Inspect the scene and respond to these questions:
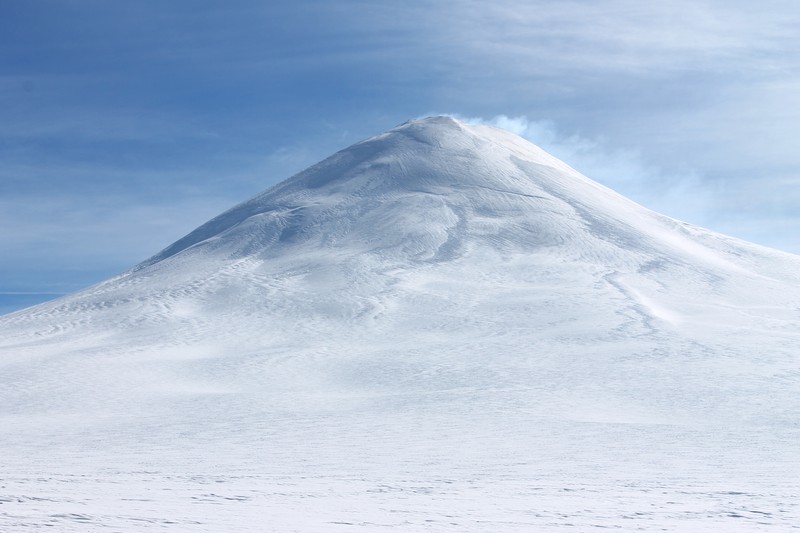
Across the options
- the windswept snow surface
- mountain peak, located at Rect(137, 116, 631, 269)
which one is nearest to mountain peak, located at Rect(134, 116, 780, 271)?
mountain peak, located at Rect(137, 116, 631, 269)

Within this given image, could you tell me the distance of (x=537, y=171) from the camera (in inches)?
2318

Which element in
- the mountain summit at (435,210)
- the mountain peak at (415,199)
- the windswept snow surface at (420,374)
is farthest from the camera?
the mountain peak at (415,199)

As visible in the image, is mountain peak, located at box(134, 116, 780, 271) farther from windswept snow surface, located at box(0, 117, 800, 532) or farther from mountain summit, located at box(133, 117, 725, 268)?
windswept snow surface, located at box(0, 117, 800, 532)

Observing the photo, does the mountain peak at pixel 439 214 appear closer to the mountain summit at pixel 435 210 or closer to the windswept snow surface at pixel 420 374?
the mountain summit at pixel 435 210

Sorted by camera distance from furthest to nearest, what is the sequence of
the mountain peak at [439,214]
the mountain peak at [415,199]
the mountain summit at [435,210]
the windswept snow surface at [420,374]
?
the mountain peak at [415,199], the mountain summit at [435,210], the mountain peak at [439,214], the windswept snow surface at [420,374]

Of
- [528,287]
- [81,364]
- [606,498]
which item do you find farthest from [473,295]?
[606,498]

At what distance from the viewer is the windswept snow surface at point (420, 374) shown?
12.1 meters

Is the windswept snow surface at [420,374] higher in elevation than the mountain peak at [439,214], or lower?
lower

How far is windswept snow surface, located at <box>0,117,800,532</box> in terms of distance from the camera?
12117 mm

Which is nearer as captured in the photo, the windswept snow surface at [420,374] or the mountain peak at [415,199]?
the windswept snow surface at [420,374]

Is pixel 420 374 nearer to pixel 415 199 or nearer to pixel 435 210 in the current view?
pixel 435 210

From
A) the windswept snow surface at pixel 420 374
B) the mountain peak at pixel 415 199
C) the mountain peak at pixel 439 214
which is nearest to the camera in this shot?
the windswept snow surface at pixel 420 374

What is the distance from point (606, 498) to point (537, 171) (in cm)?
4800

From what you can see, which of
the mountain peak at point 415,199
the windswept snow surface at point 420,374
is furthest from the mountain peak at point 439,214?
the windswept snow surface at point 420,374
